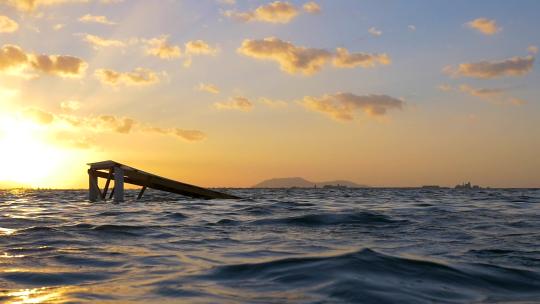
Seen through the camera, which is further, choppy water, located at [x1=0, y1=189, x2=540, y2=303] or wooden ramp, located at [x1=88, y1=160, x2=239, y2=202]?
wooden ramp, located at [x1=88, y1=160, x2=239, y2=202]

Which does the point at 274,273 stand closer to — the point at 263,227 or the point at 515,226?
the point at 263,227

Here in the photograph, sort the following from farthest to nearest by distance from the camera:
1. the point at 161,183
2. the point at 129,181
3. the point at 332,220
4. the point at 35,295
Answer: the point at 129,181, the point at 161,183, the point at 332,220, the point at 35,295

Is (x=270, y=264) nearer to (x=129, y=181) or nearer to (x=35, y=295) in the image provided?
(x=35, y=295)

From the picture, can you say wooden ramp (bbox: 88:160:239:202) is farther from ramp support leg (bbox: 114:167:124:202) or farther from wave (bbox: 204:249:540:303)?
wave (bbox: 204:249:540:303)

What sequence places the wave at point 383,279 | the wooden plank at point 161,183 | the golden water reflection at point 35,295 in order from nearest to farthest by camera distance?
the golden water reflection at point 35,295
the wave at point 383,279
the wooden plank at point 161,183

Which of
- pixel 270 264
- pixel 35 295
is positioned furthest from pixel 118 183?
pixel 35 295

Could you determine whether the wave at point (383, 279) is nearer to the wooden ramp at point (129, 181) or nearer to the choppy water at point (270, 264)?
the choppy water at point (270, 264)

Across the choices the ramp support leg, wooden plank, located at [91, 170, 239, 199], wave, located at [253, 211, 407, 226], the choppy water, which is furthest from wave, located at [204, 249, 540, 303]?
the ramp support leg

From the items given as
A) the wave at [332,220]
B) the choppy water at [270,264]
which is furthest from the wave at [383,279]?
the wave at [332,220]

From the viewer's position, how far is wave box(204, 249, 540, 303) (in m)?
5.53

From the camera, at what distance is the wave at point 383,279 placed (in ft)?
18.1

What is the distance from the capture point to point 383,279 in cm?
631

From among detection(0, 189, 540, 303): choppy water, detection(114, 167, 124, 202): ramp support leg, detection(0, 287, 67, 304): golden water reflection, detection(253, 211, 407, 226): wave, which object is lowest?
detection(0, 287, 67, 304): golden water reflection

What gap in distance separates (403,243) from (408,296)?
4.63 meters
